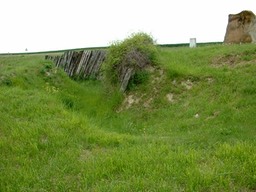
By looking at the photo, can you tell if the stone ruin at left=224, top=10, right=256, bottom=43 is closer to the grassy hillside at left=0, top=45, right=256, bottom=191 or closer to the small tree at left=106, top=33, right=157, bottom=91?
the grassy hillside at left=0, top=45, right=256, bottom=191

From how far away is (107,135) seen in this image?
5.96 meters

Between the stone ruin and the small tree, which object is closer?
the small tree

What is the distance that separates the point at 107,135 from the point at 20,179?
6.37ft

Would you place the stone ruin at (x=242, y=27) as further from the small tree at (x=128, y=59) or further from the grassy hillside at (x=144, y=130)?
the small tree at (x=128, y=59)

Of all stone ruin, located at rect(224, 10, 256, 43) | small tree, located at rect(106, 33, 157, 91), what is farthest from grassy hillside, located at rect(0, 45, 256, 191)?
stone ruin, located at rect(224, 10, 256, 43)

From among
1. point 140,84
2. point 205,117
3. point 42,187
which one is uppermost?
point 140,84

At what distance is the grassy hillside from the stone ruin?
1690mm

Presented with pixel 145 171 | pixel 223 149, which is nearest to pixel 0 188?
pixel 145 171

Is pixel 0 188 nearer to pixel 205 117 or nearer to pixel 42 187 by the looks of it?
pixel 42 187

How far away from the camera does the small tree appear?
380 inches

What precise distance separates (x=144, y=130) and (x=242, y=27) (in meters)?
6.84

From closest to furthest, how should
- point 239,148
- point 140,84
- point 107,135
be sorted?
point 239,148, point 107,135, point 140,84

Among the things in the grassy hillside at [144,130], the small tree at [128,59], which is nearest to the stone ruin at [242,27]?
the grassy hillside at [144,130]

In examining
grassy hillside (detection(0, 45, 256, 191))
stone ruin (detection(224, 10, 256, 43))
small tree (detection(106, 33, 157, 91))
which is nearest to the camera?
grassy hillside (detection(0, 45, 256, 191))
